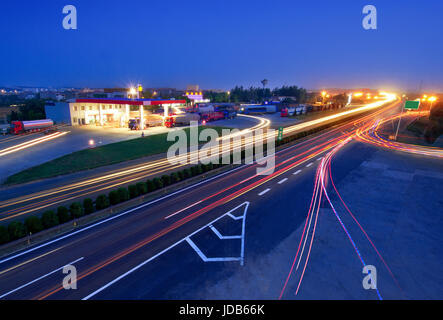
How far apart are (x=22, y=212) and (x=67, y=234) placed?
18.9 feet

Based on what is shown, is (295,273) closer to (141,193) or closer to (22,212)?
(141,193)

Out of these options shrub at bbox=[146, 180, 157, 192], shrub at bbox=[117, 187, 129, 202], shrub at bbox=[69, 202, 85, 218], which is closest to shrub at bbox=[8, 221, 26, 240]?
shrub at bbox=[69, 202, 85, 218]

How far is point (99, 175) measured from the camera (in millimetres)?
25312

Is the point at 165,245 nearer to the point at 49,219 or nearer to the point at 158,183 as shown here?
the point at 49,219

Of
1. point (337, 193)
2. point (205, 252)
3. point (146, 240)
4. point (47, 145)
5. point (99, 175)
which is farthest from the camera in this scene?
point (47, 145)

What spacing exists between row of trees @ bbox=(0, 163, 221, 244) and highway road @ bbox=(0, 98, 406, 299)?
127 cm

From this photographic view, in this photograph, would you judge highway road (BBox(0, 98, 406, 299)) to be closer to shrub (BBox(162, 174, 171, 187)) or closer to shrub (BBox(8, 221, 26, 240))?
shrub (BBox(8, 221, 26, 240))

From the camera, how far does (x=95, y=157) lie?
31.1m

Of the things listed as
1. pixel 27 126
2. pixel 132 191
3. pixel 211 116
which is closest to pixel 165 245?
pixel 132 191

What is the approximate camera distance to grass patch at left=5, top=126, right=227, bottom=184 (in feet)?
82.3

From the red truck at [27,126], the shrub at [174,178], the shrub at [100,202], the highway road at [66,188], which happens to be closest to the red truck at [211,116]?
the red truck at [27,126]

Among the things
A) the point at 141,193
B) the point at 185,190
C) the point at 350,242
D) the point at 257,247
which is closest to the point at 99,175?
the point at 141,193

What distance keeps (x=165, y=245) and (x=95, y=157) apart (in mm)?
22820

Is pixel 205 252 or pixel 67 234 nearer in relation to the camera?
pixel 205 252
